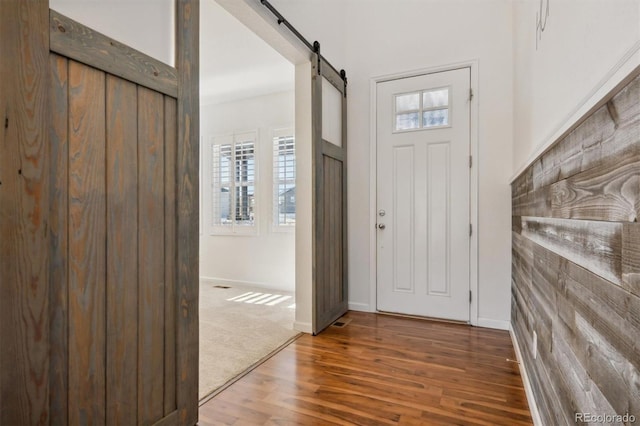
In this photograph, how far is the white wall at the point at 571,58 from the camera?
2.27 ft

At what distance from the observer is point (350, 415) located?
5.59 ft

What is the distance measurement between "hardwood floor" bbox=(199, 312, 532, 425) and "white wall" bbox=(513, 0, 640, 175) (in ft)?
4.34

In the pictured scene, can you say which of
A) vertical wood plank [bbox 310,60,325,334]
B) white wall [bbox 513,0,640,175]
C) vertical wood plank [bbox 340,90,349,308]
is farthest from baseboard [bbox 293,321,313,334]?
white wall [bbox 513,0,640,175]

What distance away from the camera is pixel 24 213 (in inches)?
37.9

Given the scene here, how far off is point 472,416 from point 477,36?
2.98 m

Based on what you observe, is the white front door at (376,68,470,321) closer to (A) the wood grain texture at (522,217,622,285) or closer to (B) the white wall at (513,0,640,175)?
(B) the white wall at (513,0,640,175)

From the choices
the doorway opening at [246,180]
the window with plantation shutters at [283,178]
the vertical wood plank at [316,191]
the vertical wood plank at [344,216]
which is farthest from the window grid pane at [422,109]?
the window with plantation shutters at [283,178]

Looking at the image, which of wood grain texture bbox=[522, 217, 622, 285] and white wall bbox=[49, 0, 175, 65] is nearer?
wood grain texture bbox=[522, 217, 622, 285]

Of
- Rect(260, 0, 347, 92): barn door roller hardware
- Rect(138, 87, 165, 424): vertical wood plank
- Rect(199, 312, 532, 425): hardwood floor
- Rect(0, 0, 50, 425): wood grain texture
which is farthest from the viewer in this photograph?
Rect(260, 0, 347, 92): barn door roller hardware

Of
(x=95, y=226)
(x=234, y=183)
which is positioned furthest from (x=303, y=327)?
(x=234, y=183)

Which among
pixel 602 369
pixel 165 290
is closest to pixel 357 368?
pixel 165 290

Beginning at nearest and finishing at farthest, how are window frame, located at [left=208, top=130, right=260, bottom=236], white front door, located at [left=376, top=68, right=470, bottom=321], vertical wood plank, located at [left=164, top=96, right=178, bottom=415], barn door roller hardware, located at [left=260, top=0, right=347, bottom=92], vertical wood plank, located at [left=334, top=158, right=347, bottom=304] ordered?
1. vertical wood plank, located at [left=164, top=96, right=178, bottom=415]
2. barn door roller hardware, located at [left=260, top=0, right=347, bottom=92]
3. white front door, located at [left=376, top=68, right=470, bottom=321]
4. vertical wood plank, located at [left=334, top=158, right=347, bottom=304]
5. window frame, located at [left=208, top=130, right=260, bottom=236]

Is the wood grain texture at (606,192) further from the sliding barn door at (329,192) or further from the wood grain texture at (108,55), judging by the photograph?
the sliding barn door at (329,192)

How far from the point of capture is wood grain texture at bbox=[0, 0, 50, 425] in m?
0.92
